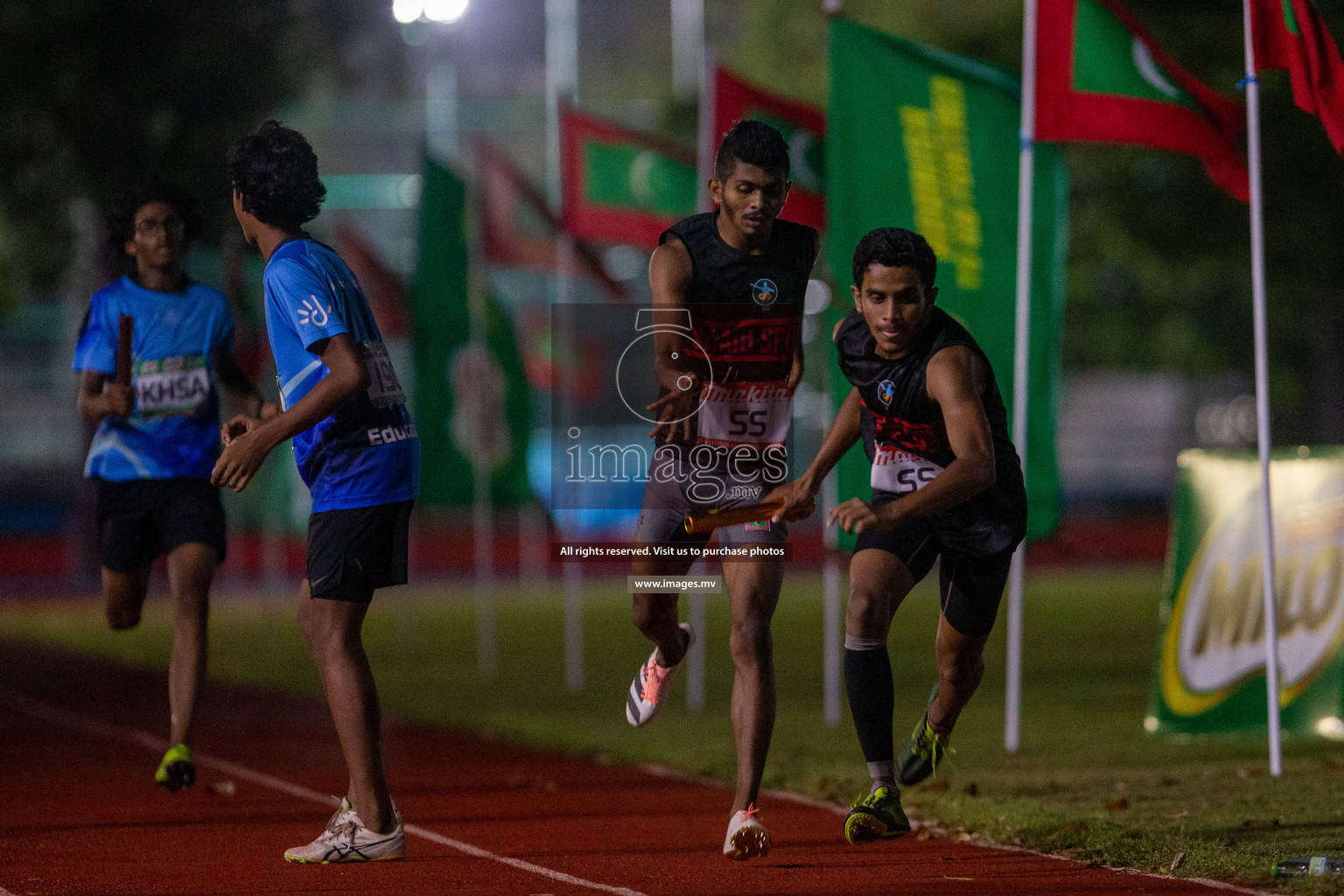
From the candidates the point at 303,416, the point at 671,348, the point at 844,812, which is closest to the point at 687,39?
the point at 844,812

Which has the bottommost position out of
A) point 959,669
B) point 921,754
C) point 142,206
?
point 921,754

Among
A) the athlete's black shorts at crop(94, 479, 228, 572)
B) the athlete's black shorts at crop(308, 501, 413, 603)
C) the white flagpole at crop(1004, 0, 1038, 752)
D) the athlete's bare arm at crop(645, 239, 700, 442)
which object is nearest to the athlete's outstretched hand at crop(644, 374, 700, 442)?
the athlete's bare arm at crop(645, 239, 700, 442)

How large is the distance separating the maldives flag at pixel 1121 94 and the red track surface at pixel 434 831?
4.03 metres

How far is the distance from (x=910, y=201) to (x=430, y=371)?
21.8 ft

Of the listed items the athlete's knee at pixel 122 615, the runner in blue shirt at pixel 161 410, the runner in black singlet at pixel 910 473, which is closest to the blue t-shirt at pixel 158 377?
the runner in blue shirt at pixel 161 410

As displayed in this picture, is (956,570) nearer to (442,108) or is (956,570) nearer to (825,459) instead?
(825,459)

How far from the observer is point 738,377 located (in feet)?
21.0

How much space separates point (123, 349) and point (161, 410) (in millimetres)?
324

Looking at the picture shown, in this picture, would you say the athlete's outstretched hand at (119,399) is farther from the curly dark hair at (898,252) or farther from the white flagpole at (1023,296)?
the white flagpole at (1023,296)

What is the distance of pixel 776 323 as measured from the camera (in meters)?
6.37

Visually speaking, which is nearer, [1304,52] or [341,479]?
[341,479]

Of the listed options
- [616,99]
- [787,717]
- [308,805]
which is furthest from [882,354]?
[616,99]

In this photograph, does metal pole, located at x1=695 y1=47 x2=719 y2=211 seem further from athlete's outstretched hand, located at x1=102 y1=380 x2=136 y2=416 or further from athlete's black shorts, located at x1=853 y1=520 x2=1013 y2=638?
athlete's black shorts, located at x1=853 y1=520 x2=1013 y2=638

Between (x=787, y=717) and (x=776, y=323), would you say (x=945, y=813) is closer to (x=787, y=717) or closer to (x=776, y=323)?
(x=776, y=323)
